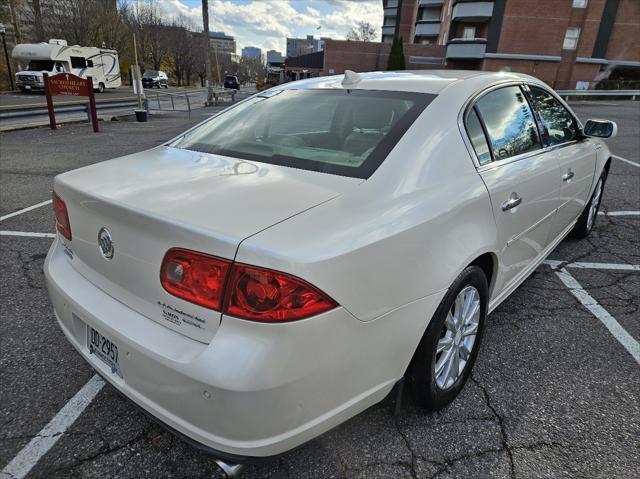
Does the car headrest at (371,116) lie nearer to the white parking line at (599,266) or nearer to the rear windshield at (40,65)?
the white parking line at (599,266)

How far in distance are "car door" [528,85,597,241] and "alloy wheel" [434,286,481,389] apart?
4.51 ft

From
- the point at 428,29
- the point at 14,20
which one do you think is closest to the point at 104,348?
the point at 14,20

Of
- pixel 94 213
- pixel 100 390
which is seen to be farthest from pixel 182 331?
pixel 100 390

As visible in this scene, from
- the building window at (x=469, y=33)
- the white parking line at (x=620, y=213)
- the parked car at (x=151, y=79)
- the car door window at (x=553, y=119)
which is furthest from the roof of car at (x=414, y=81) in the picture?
the parked car at (x=151, y=79)

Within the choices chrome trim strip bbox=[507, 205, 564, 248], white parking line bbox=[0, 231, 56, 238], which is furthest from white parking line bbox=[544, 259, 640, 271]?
white parking line bbox=[0, 231, 56, 238]

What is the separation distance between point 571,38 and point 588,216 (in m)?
39.4

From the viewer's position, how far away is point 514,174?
2463 millimetres

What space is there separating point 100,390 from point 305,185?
5.16 feet

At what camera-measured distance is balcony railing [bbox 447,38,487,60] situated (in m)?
36.1

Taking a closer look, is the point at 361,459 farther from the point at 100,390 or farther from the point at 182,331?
the point at 100,390

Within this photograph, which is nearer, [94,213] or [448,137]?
[94,213]

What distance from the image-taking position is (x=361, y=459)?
6.37ft

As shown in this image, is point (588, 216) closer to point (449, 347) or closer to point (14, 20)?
point (449, 347)

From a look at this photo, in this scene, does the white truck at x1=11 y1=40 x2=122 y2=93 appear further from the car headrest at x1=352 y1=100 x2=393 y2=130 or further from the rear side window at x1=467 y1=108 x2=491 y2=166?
the rear side window at x1=467 y1=108 x2=491 y2=166
